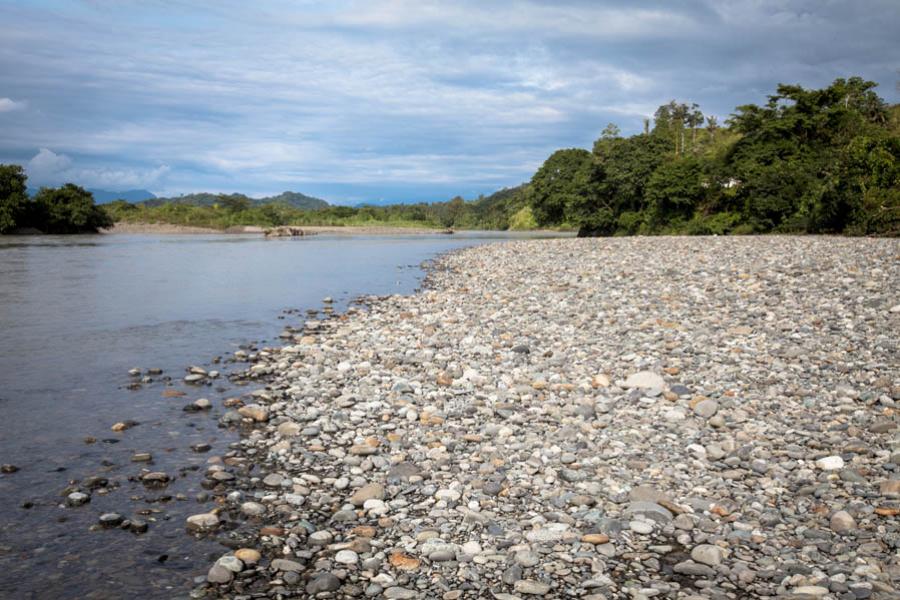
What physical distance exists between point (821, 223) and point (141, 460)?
39.1 m

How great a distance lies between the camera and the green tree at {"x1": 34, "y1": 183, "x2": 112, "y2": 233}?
92125mm

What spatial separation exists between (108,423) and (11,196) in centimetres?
9441

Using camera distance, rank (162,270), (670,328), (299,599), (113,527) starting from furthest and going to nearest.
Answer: (162,270), (670,328), (113,527), (299,599)

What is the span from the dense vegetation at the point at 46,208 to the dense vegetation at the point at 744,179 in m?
0.19

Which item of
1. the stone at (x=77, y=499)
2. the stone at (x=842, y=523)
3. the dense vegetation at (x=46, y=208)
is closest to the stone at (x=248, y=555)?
the stone at (x=77, y=499)

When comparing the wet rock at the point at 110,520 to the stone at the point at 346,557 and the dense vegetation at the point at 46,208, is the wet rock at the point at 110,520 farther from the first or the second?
the dense vegetation at the point at 46,208

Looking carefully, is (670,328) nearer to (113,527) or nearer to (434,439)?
(434,439)

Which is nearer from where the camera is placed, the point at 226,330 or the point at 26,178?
the point at 226,330

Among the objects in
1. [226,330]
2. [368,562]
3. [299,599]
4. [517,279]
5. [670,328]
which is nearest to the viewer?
[299,599]

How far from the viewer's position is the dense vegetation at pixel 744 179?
34000 millimetres

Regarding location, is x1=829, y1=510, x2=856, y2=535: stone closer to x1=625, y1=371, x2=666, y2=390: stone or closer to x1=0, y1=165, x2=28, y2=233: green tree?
x1=625, y1=371, x2=666, y2=390: stone

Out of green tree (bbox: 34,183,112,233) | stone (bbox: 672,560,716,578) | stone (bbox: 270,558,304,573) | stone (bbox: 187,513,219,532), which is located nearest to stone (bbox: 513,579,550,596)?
stone (bbox: 672,560,716,578)

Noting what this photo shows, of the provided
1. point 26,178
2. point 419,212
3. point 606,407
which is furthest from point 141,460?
point 419,212

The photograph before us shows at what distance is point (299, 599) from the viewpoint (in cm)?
459
